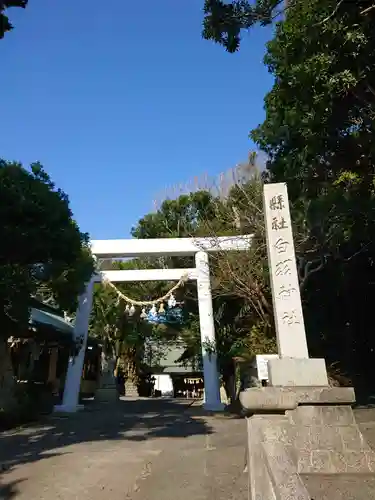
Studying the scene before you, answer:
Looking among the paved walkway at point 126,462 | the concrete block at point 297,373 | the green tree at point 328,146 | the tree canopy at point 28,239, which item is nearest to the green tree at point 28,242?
the tree canopy at point 28,239

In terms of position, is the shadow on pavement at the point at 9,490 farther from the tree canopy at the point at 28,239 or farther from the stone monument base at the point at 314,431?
the tree canopy at the point at 28,239

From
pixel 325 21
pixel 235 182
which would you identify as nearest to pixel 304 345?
pixel 325 21

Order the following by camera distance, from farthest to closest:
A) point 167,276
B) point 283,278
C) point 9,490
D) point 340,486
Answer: point 167,276
point 283,278
point 9,490
point 340,486

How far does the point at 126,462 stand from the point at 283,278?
131 inches

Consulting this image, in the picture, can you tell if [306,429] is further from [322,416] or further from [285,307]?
[285,307]

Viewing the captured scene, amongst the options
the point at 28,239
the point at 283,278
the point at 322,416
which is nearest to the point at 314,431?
the point at 322,416

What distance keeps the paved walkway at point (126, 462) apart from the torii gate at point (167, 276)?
3564 mm

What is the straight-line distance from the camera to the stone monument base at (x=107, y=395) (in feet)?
55.6

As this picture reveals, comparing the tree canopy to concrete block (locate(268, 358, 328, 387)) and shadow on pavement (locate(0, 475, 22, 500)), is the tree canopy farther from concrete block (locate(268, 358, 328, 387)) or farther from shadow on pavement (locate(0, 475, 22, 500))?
concrete block (locate(268, 358, 328, 387))

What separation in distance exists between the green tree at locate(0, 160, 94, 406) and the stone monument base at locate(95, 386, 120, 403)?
293 inches

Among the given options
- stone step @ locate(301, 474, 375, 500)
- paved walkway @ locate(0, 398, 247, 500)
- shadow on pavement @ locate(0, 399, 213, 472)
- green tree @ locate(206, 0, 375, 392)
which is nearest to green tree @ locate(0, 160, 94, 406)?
shadow on pavement @ locate(0, 399, 213, 472)

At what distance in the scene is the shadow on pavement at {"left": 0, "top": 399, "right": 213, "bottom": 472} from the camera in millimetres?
6562

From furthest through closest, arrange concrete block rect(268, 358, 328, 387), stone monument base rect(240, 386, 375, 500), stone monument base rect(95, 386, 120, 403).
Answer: stone monument base rect(95, 386, 120, 403)
concrete block rect(268, 358, 328, 387)
stone monument base rect(240, 386, 375, 500)

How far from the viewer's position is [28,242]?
27.8 feet
